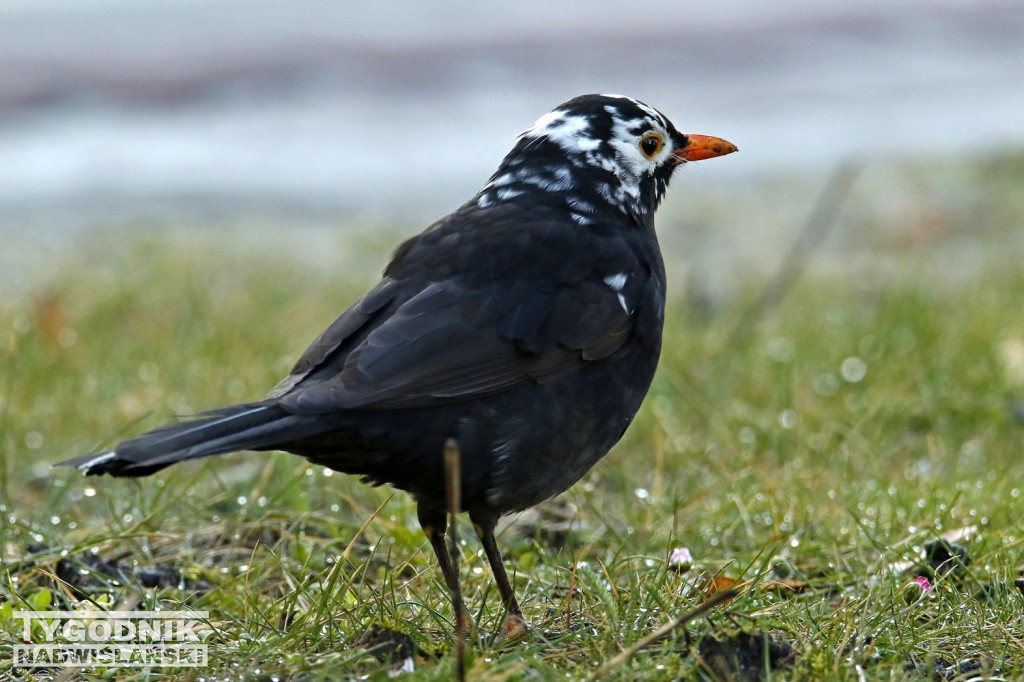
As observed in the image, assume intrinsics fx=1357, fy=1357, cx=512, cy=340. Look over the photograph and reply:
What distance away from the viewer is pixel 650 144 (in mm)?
4098

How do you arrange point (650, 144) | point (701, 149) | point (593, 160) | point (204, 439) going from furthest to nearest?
point (701, 149)
point (650, 144)
point (593, 160)
point (204, 439)

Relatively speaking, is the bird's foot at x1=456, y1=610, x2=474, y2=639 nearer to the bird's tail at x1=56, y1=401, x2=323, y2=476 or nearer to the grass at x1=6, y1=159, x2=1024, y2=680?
the grass at x1=6, y1=159, x2=1024, y2=680

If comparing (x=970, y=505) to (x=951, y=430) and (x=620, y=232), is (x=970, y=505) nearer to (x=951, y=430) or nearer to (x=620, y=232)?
(x=951, y=430)

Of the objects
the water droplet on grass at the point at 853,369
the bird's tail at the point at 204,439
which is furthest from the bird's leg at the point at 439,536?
the water droplet on grass at the point at 853,369

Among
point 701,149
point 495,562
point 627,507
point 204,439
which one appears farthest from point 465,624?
point 701,149

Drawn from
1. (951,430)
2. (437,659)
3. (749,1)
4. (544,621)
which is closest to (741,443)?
(951,430)

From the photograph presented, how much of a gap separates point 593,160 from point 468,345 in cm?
91

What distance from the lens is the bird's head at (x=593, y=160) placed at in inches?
155

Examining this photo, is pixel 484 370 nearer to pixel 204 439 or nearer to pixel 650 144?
pixel 204 439

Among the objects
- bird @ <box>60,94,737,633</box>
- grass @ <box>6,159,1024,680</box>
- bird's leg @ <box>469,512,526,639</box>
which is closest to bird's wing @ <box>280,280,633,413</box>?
bird @ <box>60,94,737,633</box>

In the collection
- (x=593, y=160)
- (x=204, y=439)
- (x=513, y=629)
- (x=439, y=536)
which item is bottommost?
(x=513, y=629)

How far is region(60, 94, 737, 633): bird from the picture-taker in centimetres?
314

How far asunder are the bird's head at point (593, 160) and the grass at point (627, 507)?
2.99ft

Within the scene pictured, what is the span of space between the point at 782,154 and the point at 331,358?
8084 millimetres
